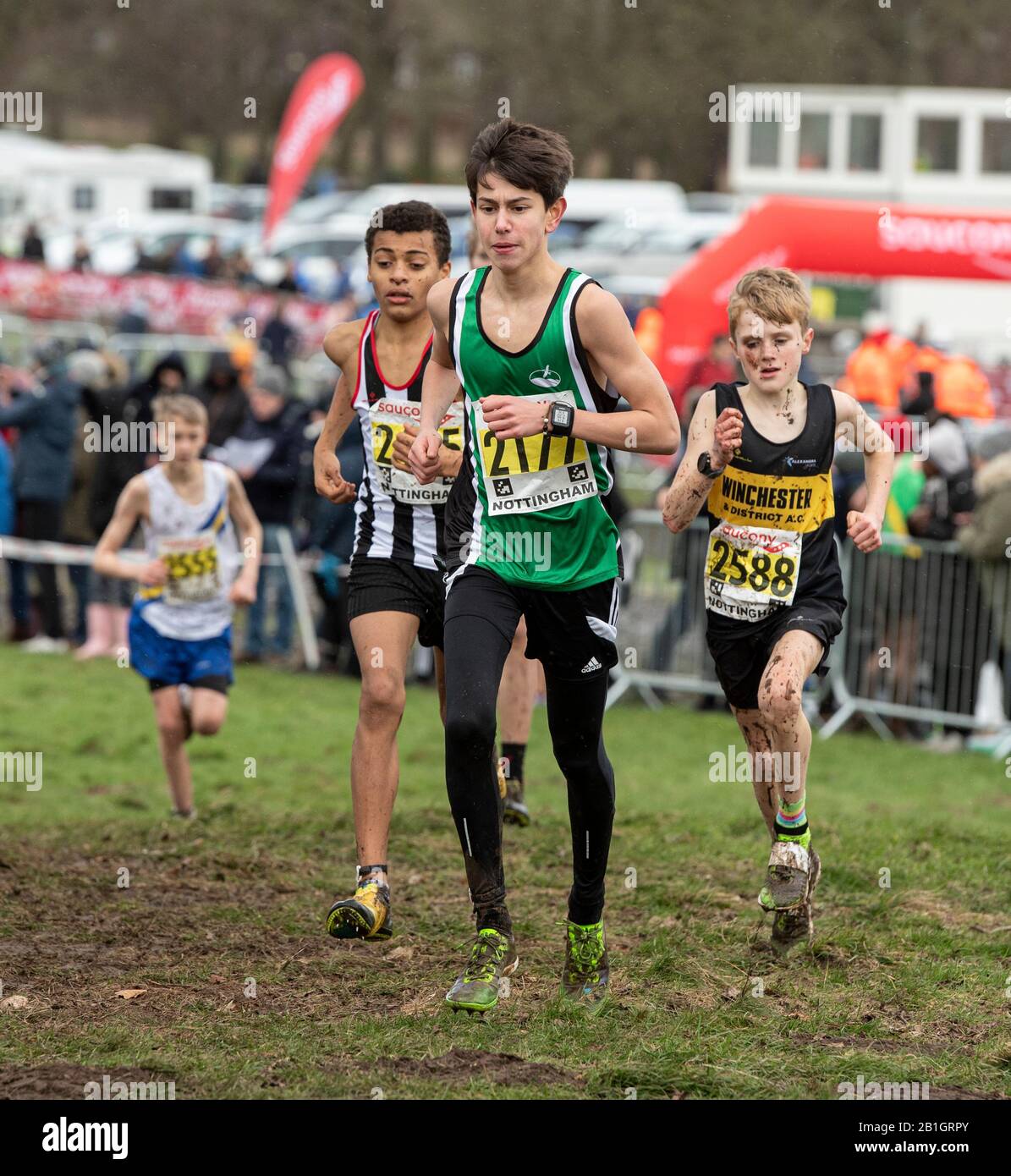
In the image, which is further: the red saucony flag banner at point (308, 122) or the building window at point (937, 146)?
the building window at point (937, 146)

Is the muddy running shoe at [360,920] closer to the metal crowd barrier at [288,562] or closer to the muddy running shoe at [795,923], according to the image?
the muddy running shoe at [795,923]

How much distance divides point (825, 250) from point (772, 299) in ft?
43.5

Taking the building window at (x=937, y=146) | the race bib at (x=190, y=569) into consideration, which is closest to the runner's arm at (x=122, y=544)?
the race bib at (x=190, y=569)

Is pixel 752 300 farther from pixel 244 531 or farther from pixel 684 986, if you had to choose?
pixel 244 531

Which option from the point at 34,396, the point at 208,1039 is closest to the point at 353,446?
the point at 34,396

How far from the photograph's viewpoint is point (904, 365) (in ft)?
70.1

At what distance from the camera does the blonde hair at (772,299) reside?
595 cm

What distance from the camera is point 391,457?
6.39 meters

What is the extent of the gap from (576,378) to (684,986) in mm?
2085

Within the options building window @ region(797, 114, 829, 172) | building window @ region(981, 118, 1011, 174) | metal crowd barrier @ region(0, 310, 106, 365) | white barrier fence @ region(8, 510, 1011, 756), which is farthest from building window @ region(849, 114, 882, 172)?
white barrier fence @ region(8, 510, 1011, 756)

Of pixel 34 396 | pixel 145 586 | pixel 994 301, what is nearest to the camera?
pixel 145 586

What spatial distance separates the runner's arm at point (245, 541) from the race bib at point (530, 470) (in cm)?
317

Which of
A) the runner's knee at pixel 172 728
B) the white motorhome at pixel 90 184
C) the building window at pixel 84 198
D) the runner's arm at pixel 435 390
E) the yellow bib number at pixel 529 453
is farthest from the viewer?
the building window at pixel 84 198

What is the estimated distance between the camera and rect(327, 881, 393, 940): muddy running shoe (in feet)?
18.3
